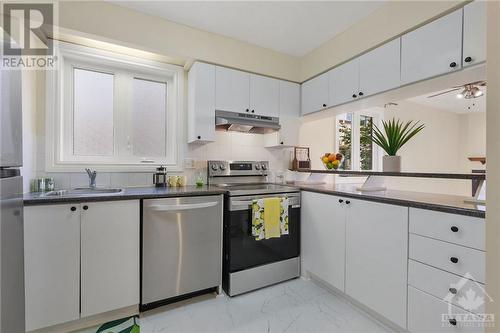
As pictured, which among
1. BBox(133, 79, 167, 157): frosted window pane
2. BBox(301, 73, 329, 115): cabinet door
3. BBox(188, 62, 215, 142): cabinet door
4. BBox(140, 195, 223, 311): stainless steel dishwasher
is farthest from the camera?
BBox(301, 73, 329, 115): cabinet door

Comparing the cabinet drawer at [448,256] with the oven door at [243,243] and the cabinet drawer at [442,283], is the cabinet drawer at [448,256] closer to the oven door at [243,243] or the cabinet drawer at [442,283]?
the cabinet drawer at [442,283]

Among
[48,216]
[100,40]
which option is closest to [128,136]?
[100,40]

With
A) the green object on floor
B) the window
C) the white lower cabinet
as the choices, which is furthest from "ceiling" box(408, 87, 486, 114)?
the green object on floor

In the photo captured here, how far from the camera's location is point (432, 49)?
1651 millimetres

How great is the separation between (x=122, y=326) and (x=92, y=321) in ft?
0.72

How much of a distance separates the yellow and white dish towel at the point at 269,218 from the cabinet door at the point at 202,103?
2.81ft

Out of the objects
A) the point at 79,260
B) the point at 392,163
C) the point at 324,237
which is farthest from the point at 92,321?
the point at 392,163

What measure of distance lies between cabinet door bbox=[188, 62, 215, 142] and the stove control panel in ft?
1.24

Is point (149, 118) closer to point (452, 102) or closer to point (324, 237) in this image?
point (324, 237)

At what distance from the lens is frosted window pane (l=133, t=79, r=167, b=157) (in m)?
2.44

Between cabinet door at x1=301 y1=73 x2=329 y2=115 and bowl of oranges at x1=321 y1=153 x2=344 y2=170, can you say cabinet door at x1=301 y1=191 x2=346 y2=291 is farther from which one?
cabinet door at x1=301 y1=73 x2=329 y2=115

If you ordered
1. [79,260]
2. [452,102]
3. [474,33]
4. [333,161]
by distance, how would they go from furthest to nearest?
[452,102] < [333,161] < [79,260] < [474,33]

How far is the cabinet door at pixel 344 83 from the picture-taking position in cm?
221

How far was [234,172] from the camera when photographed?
2.72 meters
